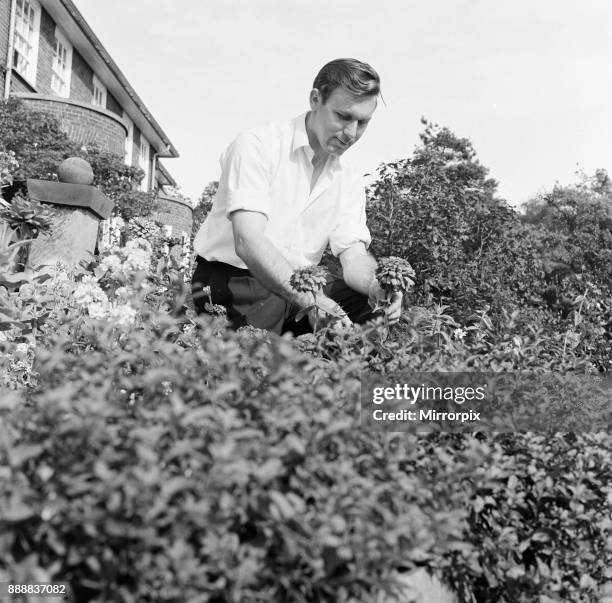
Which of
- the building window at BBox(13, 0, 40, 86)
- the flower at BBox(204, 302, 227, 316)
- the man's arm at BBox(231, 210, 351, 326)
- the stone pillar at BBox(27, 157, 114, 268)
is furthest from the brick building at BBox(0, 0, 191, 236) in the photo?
the man's arm at BBox(231, 210, 351, 326)

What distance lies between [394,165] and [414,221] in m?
0.75

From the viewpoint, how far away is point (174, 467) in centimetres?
114

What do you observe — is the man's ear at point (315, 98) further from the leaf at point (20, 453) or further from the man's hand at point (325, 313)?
the leaf at point (20, 453)

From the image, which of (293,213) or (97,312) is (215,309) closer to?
(97,312)

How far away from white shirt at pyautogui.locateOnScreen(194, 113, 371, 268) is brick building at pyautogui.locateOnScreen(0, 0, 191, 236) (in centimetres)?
937

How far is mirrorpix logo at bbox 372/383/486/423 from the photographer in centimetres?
151

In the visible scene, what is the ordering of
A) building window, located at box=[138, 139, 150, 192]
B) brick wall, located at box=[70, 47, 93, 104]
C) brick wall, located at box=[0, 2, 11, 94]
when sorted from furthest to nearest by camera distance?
building window, located at box=[138, 139, 150, 192] < brick wall, located at box=[70, 47, 93, 104] < brick wall, located at box=[0, 2, 11, 94]

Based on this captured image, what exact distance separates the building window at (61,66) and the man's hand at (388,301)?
45.5 ft

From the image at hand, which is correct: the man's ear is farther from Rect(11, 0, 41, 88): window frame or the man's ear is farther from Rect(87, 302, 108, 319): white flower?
Rect(11, 0, 41, 88): window frame

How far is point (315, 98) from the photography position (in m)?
3.07

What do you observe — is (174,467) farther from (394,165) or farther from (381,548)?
(394,165)

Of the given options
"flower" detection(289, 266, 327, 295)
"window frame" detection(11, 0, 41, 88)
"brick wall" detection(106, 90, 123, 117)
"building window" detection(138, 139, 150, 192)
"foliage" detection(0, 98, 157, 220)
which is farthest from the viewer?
"building window" detection(138, 139, 150, 192)

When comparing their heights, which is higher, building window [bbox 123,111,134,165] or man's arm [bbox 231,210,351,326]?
building window [bbox 123,111,134,165]

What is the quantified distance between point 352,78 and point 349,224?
74 cm
